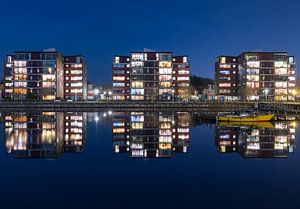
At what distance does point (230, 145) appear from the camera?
31328mm

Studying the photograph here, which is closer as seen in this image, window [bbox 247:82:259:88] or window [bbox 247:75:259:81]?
window [bbox 247:75:259:81]

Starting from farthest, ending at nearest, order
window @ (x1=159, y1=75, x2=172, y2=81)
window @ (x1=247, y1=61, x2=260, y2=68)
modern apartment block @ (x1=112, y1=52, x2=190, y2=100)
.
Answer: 1. window @ (x1=247, y1=61, x2=260, y2=68)
2. window @ (x1=159, y1=75, x2=172, y2=81)
3. modern apartment block @ (x1=112, y1=52, x2=190, y2=100)

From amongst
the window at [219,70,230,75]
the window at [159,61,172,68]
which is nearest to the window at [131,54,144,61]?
the window at [159,61,172,68]

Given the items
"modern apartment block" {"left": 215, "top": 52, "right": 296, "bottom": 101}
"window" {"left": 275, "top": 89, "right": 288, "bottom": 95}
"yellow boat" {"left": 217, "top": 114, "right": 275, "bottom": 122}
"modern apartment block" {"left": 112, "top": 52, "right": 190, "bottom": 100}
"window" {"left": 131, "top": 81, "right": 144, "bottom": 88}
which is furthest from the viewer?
"window" {"left": 275, "top": 89, "right": 288, "bottom": 95}

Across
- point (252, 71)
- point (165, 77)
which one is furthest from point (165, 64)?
point (252, 71)

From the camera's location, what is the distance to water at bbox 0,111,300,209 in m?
15.0

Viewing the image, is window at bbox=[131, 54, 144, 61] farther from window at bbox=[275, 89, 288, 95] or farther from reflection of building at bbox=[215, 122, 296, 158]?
reflection of building at bbox=[215, 122, 296, 158]

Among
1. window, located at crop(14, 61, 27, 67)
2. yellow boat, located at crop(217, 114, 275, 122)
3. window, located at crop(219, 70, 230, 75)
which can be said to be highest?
window, located at crop(14, 61, 27, 67)

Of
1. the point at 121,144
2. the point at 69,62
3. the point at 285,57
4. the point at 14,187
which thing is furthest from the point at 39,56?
the point at 14,187

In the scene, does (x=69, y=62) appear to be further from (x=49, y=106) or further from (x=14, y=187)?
(x=14, y=187)

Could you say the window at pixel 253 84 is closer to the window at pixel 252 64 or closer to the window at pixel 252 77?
the window at pixel 252 77

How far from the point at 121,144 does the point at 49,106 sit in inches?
3014

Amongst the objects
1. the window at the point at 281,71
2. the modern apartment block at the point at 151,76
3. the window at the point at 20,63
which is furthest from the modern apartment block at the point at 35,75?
the window at the point at 281,71

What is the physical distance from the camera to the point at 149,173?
20.1 metres
